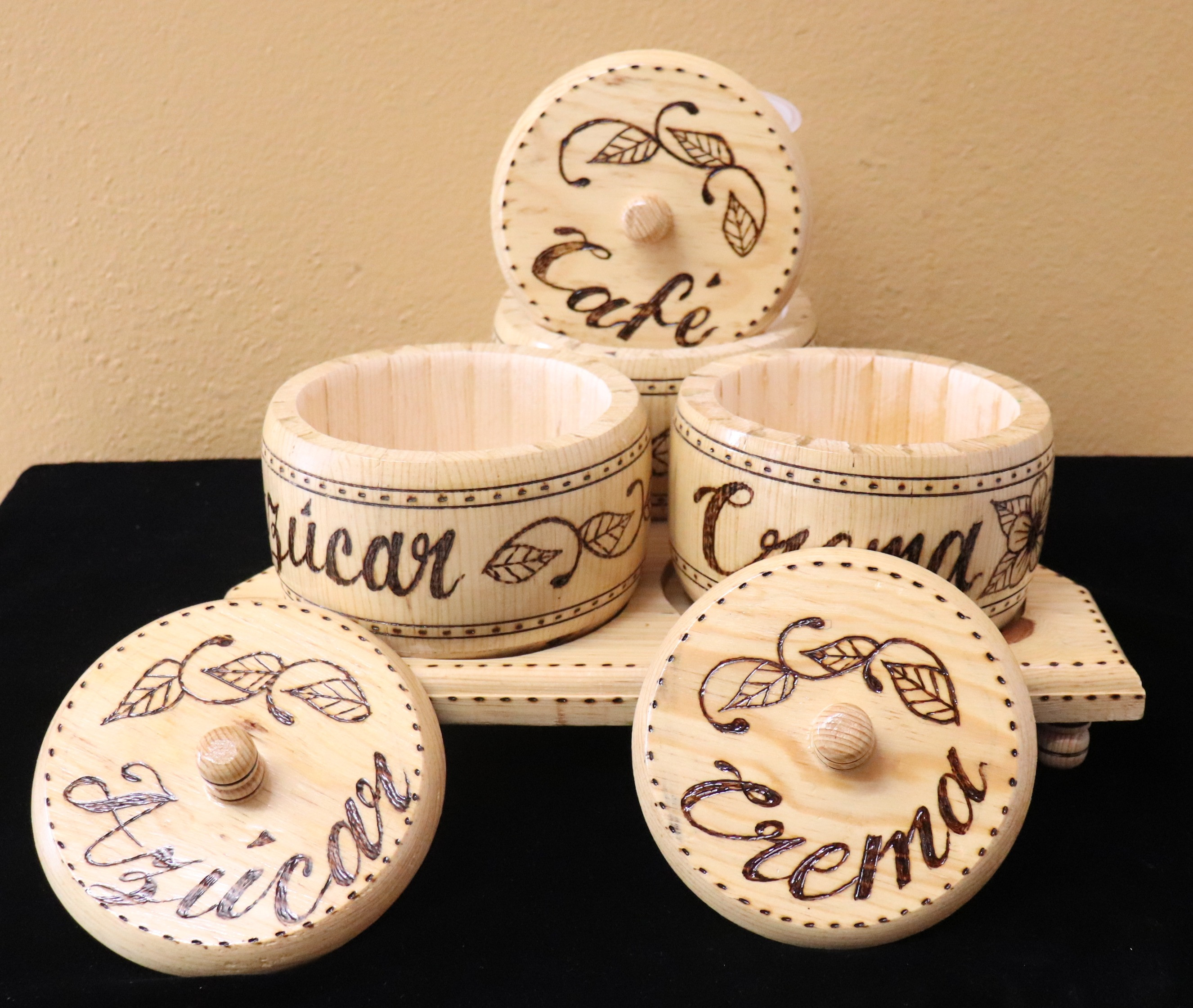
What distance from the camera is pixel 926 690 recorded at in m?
0.84

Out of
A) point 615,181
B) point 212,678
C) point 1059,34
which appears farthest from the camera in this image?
point 1059,34

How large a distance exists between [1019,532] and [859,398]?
9.5 inches

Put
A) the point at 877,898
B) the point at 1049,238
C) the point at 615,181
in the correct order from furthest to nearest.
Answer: the point at 1049,238, the point at 615,181, the point at 877,898

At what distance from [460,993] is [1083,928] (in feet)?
1.51

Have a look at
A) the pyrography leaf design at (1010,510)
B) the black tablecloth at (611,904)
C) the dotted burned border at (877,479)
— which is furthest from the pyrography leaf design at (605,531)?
the pyrography leaf design at (1010,510)

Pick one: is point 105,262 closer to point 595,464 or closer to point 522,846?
point 595,464

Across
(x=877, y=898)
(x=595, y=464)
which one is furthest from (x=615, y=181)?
(x=877, y=898)

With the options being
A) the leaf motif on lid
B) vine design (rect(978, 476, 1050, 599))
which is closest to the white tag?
vine design (rect(978, 476, 1050, 599))

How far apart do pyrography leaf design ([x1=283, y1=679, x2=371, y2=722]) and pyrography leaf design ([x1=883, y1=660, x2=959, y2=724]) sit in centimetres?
40

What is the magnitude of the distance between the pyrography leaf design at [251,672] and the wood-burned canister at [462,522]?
8 centimetres

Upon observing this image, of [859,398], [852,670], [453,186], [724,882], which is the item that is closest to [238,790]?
[724,882]

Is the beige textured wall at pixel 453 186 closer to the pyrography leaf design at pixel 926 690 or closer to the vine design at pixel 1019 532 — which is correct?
the vine design at pixel 1019 532

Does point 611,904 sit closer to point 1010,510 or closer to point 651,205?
point 1010,510

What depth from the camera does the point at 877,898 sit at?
80 cm
